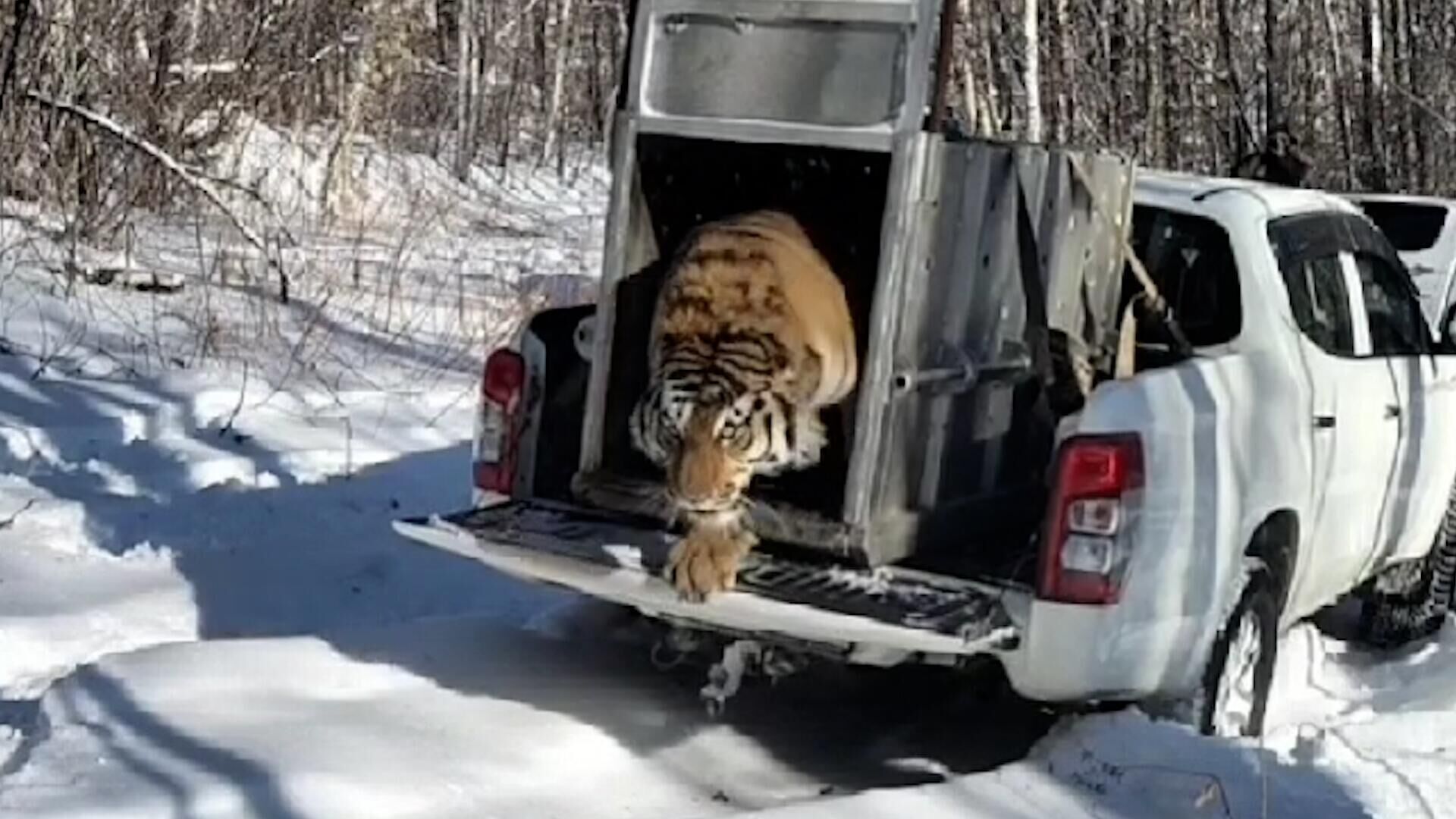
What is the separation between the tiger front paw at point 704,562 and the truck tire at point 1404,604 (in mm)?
3659

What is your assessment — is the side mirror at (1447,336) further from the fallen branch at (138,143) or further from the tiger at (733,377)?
the fallen branch at (138,143)

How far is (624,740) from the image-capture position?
5371mm

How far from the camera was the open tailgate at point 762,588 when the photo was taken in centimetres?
496

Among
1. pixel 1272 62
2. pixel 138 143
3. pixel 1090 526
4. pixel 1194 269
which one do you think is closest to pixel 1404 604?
pixel 1194 269

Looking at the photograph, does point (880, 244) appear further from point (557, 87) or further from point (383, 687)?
point (557, 87)

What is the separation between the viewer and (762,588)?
16.7 ft

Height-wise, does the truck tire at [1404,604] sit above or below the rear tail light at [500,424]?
below

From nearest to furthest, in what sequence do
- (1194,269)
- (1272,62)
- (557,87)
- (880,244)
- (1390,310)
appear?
(880,244) < (1194,269) < (1390,310) < (1272,62) < (557,87)

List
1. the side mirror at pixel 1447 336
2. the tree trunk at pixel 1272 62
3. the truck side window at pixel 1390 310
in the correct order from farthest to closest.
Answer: the tree trunk at pixel 1272 62 → the side mirror at pixel 1447 336 → the truck side window at pixel 1390 310

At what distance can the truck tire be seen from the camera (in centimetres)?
789

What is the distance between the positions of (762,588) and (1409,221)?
5.64 meters

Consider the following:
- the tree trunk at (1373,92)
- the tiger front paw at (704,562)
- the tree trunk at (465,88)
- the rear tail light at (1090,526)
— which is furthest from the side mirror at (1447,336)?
the tree trunk at (465,88)

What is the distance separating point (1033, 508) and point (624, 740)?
60.7 inches

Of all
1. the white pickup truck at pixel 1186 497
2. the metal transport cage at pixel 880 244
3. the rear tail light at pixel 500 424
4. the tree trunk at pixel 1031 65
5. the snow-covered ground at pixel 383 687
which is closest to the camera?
the snow-covered ground at pixel 383 687
